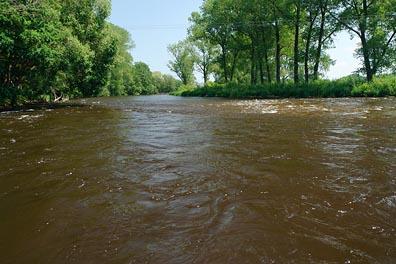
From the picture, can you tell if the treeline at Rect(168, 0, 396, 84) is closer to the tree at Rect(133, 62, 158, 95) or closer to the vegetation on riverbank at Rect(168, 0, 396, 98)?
the vegetation on riverbank at Rect(168, 0, 396, 98)

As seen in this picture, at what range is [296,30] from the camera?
34.7 m

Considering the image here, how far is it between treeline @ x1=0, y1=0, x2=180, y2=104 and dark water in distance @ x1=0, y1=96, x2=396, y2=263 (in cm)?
1361

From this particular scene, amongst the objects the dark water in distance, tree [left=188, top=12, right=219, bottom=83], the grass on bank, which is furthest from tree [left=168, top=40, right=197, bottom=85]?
the dark water in distance

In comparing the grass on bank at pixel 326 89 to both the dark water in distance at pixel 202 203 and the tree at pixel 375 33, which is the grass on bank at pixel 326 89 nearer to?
the tree at pixel 375 33

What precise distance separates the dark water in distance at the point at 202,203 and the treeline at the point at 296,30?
87.9 ft

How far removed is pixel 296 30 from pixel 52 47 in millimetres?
26989

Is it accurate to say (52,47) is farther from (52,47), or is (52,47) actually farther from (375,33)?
(375,33)

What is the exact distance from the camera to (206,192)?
3.91 metres

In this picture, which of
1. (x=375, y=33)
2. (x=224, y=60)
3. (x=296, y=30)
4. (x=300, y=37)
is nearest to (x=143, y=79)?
(x=224, y=60)

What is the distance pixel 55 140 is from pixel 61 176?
12.4 feet

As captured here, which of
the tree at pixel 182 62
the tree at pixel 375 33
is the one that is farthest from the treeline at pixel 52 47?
the tree at pixel 182 62

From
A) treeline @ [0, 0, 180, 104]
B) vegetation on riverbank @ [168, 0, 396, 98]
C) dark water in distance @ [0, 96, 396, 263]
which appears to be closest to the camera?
dark water in distance @ [0, 96, 396, 263]

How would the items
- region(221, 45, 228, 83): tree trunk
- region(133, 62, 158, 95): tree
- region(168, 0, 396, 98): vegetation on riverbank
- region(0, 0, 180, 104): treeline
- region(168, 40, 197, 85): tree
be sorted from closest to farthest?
region(0, 0, 180, 104): treeline
region(168, 0, 396, 98): vegetation on riverbank
region(221, 45, 228, 83): tree trunk
region(168, 40, 197, 85): tree
region(133, 62, 158, 95): tree

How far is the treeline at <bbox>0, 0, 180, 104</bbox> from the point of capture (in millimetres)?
17562
